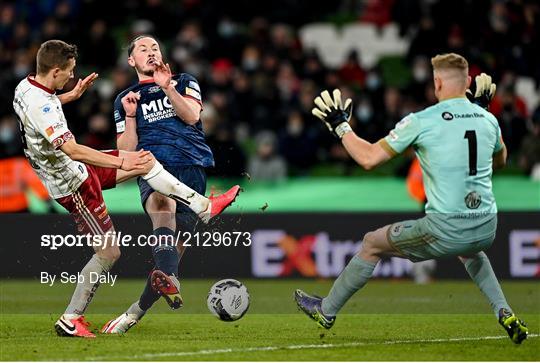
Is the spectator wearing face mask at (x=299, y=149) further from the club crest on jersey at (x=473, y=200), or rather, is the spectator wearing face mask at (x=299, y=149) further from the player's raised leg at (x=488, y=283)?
the club crest on jersey at (x=473, y=200)

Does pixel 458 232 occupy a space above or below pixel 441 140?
below

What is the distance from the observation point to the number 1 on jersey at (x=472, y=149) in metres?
9.45

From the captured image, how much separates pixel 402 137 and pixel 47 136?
2.79 metres

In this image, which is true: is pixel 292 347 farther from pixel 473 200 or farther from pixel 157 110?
pixel 157 110

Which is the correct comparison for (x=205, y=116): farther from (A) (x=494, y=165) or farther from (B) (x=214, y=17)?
(A) (x=494, y=165)

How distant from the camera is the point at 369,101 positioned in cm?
2059

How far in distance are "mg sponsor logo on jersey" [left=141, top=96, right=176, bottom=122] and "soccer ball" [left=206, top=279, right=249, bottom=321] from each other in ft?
5.02

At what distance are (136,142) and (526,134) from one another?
31.1 feet

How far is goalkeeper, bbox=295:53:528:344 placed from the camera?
941 cm

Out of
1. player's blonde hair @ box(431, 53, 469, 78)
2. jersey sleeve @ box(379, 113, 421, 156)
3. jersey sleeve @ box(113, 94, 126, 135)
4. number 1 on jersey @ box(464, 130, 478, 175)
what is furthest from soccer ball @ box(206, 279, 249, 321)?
player's blonde hair @ box(431, 53, 469, 78)

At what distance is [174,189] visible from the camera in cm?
1064

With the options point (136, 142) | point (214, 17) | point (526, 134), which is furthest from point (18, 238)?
point (214, 17)

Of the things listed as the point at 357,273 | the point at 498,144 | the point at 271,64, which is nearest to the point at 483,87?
the point at 498,144
